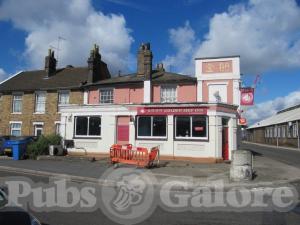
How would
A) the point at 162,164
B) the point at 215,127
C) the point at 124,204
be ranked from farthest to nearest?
the point at 215,127 → the point at 162,164 → the point at 124,204

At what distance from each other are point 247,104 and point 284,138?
3042 cm

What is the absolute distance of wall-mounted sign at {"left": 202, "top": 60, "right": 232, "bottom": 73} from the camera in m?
27.7

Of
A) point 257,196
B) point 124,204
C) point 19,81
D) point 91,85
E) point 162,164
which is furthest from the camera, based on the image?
point 19,81

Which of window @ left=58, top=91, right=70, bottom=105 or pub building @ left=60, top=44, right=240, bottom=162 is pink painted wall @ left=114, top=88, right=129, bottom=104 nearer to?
pub building @ left=60, top=44, right=240, bottom=162

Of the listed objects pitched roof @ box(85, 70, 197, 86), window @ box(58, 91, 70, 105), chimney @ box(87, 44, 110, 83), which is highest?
chimney @ box(87, 44, 110, 83)

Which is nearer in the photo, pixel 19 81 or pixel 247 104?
pixel 247 104

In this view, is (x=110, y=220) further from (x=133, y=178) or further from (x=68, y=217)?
(x=133, y=178)

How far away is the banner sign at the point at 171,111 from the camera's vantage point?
21.9 meters

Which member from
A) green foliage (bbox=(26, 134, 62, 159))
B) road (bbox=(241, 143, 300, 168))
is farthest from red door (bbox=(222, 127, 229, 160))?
green foliage (bbox=(26, 134, 62, 159))

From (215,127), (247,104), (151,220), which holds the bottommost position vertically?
(151,220)

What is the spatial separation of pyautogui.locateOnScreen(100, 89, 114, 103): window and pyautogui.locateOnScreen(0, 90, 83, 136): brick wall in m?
2.11

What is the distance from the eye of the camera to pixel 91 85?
31266 mm

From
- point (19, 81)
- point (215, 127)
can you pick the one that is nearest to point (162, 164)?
point (215, 127)

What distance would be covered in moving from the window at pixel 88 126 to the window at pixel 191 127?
5.75 meters
